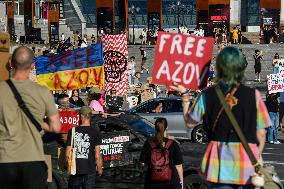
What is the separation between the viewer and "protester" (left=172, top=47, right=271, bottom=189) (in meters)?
6.55

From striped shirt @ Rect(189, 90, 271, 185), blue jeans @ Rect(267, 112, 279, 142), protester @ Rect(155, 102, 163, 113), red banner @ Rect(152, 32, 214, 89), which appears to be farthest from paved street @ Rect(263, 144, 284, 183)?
striped shirt @ Rect(189, 90, 271, 185)

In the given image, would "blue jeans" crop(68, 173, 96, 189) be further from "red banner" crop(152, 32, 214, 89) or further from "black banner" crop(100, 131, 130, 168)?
"red banner" crop(152, 32, 214, 89)

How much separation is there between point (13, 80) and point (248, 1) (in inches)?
3670

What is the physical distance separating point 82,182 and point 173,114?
45.0 feet

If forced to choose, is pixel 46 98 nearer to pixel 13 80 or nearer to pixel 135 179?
pixel 13 80

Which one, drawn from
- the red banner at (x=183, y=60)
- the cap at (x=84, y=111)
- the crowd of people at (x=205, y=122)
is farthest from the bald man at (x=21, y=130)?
the cap at (x=84, y=111)

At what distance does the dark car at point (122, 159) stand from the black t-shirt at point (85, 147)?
1677mm

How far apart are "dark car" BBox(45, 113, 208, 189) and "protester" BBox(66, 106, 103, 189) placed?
1.65 meters

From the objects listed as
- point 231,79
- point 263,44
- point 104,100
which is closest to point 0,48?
point 231,79

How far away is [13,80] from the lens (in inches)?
279

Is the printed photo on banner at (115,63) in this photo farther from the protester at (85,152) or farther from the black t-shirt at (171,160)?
the black t-shirt at (171,160)

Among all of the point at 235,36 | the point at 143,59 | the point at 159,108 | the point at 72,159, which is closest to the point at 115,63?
the point at 159,108

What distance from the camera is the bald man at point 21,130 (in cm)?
699

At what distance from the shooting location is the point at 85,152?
1106 cm
